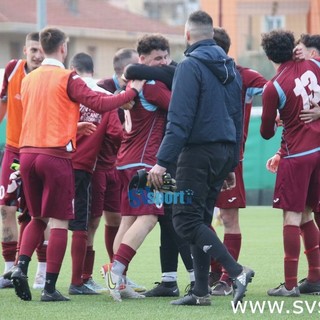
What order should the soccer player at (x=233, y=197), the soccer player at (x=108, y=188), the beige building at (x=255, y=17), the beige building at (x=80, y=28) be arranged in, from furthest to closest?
the beige building at (x=80, y=28) < the beige building at (x=255, y=17) < the soccer player at (x=108, y=188) < the soccer player at (x=233, y=197)

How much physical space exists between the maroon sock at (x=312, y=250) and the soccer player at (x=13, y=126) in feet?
7.33

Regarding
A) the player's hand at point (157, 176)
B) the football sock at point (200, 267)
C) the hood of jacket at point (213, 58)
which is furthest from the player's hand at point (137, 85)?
the football sock at point (200, 267)

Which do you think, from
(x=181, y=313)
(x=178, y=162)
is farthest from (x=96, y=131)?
(x=181, y=313)

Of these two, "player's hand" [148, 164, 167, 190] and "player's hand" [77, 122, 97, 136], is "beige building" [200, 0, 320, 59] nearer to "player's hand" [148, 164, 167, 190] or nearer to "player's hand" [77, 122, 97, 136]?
"player's hand" [77, 122, 97, 136]

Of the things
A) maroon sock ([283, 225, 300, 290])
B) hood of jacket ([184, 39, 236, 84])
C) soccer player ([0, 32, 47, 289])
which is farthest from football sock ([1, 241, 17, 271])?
hood of jacket ([184, 39, 236, 84])

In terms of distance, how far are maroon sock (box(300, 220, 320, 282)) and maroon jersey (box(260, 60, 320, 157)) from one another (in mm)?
739

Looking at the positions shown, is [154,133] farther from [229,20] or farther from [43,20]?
[229,20]

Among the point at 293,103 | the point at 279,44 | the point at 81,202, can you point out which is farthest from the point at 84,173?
the point at 279,44

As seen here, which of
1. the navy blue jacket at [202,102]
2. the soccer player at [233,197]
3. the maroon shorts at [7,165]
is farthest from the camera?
the maroon shorts at [7,165]

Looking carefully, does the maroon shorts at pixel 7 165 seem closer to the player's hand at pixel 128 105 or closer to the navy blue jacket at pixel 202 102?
the player's hand at pixel 128 105

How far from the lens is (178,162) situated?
795cm

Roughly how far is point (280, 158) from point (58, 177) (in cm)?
188

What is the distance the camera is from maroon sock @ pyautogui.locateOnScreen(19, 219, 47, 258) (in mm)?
8320

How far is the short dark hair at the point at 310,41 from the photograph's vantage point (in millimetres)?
9578
